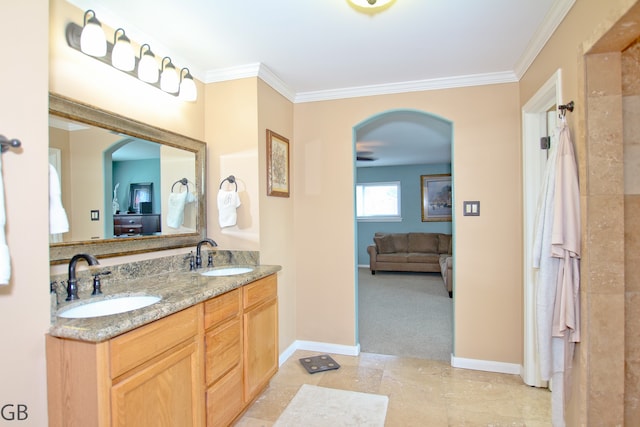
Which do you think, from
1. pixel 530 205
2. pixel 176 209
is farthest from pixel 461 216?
pixel 176 209

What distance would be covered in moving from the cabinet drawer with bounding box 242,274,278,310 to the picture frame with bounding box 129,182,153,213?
83 centimetres

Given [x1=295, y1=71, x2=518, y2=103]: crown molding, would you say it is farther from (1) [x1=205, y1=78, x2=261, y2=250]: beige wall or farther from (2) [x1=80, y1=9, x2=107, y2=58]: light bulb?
(2) [x1=80, y1=9, x2=107, y2=58]: light bulb

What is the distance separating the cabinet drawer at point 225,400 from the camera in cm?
181

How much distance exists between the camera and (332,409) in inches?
88.9

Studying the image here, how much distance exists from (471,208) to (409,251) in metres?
4.58

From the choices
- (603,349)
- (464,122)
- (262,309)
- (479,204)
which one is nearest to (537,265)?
(603,349)

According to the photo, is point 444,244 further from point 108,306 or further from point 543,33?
point 108,306

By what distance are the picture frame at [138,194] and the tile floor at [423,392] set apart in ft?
4.86

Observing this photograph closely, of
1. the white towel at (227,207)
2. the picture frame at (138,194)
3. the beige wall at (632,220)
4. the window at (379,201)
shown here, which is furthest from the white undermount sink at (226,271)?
the window at (379,201)

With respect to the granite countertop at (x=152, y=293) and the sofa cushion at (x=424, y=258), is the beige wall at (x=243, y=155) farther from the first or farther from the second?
the sofa cushion at (x=424, y=258)

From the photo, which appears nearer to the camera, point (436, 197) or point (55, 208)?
point (55, 208)

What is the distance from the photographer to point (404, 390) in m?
2.50

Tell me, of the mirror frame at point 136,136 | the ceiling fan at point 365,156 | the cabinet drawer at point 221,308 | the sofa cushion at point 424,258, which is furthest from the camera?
the sofa cushion at point 424,258

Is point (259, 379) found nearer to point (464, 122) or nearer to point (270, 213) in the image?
point (270, 213)
